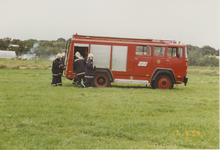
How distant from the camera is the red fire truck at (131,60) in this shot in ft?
50.2

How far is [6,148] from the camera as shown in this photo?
5.27 m

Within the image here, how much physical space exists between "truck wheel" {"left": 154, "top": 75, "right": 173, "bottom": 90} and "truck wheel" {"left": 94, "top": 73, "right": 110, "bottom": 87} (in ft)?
8.58

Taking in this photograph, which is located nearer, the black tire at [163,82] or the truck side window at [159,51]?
the truck side window at [159,51]

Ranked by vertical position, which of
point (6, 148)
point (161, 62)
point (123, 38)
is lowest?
point (6, 148)

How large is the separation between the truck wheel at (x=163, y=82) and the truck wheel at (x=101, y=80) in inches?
103

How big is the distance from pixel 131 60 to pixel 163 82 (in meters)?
2.11

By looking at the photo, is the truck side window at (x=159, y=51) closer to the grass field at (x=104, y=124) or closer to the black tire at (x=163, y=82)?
the black tire at (x=163, y=82)

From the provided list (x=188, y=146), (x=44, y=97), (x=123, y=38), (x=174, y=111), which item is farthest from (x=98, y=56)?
(x=188, y=146)

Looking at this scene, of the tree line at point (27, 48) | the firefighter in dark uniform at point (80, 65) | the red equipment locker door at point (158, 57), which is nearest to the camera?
the firefighter in dark uniform at point (80, 65)

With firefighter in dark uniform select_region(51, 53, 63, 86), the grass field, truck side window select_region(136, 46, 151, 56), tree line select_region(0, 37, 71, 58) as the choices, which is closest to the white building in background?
tree line select_region(0, 37, 71, 58)

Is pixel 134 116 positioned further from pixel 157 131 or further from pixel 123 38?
pixel 123 38

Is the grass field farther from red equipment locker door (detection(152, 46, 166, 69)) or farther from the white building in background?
the white building in background

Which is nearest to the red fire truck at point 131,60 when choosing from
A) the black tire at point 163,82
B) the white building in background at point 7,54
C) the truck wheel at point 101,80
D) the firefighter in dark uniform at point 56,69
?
the truck wheel at point 101,80

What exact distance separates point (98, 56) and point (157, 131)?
9.19 m
